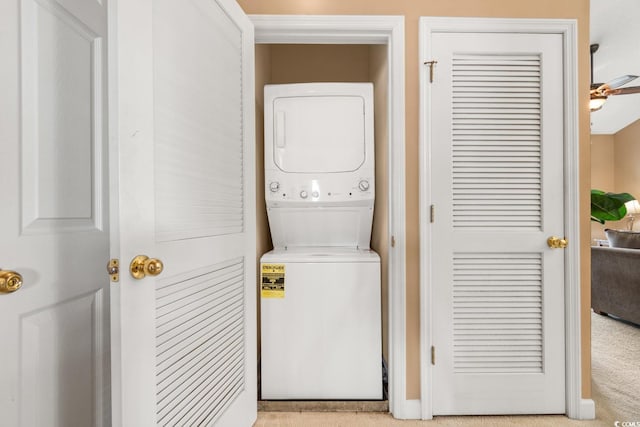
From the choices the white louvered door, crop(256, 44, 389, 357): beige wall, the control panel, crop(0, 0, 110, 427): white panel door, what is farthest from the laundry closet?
crop(0, 0, 110, 427): white panel door

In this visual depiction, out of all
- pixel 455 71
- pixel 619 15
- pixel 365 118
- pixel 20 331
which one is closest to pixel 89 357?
pixel 20 331

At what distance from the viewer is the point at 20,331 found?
79cm

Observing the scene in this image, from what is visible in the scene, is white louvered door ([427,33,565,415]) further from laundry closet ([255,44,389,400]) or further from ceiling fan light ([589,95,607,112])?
ceiling fan light ([589,95,607,112])

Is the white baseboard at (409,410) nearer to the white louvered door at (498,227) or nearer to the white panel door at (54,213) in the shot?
the white louvered door at (498,227)

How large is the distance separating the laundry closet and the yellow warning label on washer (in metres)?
0.23

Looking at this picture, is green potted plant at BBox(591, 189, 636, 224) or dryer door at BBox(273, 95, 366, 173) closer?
dryer door at BBox(273, 95, 366, 173)

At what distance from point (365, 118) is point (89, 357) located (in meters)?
1.79

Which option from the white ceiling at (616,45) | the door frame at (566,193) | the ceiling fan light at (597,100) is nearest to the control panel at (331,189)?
the door frame at (566,193)

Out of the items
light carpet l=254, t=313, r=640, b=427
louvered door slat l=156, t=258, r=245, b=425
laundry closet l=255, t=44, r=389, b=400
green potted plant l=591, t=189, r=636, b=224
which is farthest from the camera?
green potted plant l=591, t=189, r=636, b=224

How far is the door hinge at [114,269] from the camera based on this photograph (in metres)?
0.86

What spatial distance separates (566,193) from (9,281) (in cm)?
222

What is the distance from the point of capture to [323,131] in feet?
6.83

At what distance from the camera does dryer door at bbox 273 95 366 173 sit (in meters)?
2.08

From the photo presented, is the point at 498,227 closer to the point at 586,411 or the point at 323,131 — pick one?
the point at 586,411
